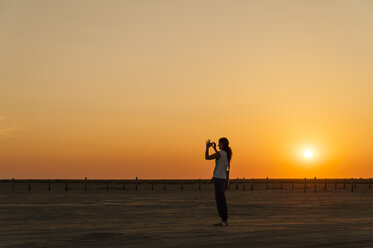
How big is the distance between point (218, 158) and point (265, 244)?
4.72 metres

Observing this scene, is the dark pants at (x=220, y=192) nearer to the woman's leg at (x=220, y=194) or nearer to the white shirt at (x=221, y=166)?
the woman's leg at (x=220, y=194)

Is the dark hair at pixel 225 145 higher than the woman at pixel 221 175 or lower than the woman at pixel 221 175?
higher

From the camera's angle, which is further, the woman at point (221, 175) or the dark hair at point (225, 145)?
the dark hair at point (225, 145)

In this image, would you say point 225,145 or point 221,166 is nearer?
point 221,166

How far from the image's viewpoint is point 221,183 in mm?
14578

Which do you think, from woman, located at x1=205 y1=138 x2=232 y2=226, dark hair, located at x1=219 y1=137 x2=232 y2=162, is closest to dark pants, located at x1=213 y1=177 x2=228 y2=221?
woman, located at x1=205 y1=138 x2=232 y2=226

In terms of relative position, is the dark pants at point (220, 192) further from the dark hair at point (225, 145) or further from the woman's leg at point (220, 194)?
the dark hair at point (225, 145)

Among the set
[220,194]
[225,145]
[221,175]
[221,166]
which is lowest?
[220,194]

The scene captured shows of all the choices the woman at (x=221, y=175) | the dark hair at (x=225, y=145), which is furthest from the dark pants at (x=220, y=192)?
the dark hair at (x=225, y=145)

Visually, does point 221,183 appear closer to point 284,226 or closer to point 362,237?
point 284,226

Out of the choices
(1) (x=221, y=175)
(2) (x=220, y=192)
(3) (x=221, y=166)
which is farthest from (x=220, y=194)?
(3) (x=221, y=166)

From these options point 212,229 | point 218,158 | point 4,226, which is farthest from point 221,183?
point 4,226

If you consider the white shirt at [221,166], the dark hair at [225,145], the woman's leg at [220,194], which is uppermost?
the dark hair at [225,145]

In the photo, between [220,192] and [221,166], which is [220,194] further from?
[221,166]
